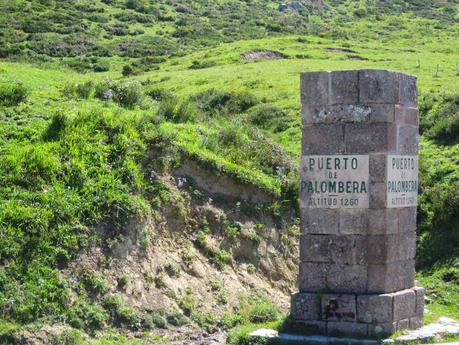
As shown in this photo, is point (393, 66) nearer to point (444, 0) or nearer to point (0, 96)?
point (0, 96)

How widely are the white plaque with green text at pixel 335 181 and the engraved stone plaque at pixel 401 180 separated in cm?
38

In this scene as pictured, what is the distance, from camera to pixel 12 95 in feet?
59.1

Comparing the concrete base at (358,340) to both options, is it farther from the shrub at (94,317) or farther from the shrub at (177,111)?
the shrub at (177,111)

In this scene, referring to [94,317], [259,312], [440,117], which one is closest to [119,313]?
[94,317]

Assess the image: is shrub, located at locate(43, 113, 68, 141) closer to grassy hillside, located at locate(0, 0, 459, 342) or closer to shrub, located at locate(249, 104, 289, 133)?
grassy hillside, located at locate(0, 0, 459, 342)

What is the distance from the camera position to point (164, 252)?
15352 millimetres

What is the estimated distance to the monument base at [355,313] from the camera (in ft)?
41.7

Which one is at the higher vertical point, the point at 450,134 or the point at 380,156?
the point at 380,156

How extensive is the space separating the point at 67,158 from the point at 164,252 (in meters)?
2.40

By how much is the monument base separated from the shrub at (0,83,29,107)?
7925 mm

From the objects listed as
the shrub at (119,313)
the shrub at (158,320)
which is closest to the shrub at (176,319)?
the shrub at (158,320)

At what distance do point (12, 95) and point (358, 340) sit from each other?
9319mm

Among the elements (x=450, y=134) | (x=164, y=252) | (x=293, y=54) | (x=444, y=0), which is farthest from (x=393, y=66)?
(x=444, y=0)

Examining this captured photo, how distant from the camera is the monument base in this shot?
12.7m
